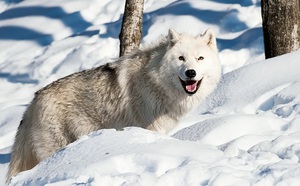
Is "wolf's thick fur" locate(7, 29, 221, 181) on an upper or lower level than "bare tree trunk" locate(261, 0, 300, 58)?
lower

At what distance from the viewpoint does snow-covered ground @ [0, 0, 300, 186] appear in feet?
12.3

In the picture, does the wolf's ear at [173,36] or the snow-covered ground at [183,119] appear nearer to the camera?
the snow-covered ground at [183,119]

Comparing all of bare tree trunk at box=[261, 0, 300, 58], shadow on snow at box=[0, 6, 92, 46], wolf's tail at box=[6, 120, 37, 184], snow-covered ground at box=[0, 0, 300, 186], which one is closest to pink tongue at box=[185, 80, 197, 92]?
snow-covered ground at box=[0, 0, 300, 186]

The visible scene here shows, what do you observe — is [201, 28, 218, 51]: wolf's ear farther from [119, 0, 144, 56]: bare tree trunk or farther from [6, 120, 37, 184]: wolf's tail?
[119, 0, 144, 56]: bare tree trunk

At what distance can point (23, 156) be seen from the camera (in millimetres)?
6277

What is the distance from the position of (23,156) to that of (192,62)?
1812 millimetres

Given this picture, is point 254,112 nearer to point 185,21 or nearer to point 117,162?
point 117,162

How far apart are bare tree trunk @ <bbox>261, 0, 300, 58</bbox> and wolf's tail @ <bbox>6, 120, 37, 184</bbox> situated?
345 cm

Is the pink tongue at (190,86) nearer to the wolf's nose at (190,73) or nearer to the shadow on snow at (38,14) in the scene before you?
the wolf's nose at (190,73)

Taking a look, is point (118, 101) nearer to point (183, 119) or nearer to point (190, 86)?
point (190, 86)

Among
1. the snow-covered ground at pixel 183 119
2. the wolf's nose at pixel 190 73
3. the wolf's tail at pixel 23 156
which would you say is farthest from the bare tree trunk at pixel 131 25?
the wolf's nose at pixel 190 73

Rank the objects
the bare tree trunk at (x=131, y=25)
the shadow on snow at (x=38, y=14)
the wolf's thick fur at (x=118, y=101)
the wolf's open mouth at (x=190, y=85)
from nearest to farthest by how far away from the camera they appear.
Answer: the wolf's open mouth at (x=190, y=85)
the wolf's thick fur at (x=118, y=101)
the bare tree trunk at (x=131, y=25)
the shadow on snow at (x=38, y=14)

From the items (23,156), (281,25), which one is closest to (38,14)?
(281,25)

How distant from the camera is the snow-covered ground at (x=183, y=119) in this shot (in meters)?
3.75
